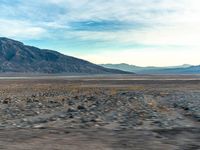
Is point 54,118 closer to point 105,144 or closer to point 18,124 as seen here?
point 18,124

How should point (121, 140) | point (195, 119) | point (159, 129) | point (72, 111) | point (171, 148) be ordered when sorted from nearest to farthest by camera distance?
point (171, 148), point (121, 140), point (159, 129), point (195, 119), point (72, 111)

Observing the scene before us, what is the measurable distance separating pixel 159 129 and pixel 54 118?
270 inches

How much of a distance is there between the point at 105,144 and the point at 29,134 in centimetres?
335

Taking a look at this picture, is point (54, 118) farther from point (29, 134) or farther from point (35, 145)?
point (35, 145)

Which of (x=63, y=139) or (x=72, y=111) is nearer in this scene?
(x=63, y=139)

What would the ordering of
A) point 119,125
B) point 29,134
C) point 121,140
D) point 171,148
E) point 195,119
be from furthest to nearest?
point 195,119
point 119,125
point 29,134
point 121,140
point 171,148

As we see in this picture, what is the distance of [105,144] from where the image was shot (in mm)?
14492

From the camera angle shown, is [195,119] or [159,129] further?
[195,119]

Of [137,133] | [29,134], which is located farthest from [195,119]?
[29,134]

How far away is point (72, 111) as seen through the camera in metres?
26.6

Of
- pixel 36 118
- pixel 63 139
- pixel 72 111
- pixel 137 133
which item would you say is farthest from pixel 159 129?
pixel 72 111

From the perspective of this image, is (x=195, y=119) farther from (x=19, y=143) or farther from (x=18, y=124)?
(x=19, y=143)

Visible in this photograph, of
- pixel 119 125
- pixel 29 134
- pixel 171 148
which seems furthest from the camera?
pixel 119 125

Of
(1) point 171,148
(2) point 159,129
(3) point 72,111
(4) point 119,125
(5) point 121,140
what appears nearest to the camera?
(1) point 171,148
